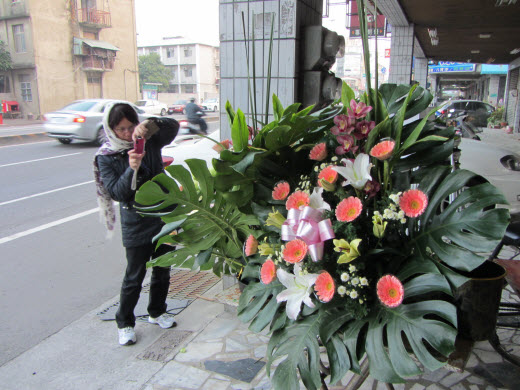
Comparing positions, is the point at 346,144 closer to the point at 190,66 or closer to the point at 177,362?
the point at 177,362

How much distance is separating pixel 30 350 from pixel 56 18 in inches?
1151

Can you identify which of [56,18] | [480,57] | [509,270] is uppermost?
[56,18]

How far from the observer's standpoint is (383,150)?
119cm

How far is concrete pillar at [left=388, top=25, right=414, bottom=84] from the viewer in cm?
1024

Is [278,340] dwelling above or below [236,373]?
above

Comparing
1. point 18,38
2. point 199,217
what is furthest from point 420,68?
point 18,38

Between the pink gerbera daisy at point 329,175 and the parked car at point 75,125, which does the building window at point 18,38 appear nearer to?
the parked car at point 75,125

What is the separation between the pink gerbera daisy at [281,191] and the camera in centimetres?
136

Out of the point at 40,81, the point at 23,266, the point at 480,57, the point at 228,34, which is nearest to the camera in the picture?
the point at 228,34

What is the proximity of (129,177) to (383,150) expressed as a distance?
5.98ft

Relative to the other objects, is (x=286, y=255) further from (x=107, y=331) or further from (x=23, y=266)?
(x=23, y=266)

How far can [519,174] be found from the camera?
7.53m

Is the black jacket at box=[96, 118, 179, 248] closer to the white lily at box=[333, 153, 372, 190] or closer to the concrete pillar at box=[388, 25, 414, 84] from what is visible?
the white lily at box=[333, 153, 372, 190]

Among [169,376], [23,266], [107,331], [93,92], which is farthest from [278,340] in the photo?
[93,92]
